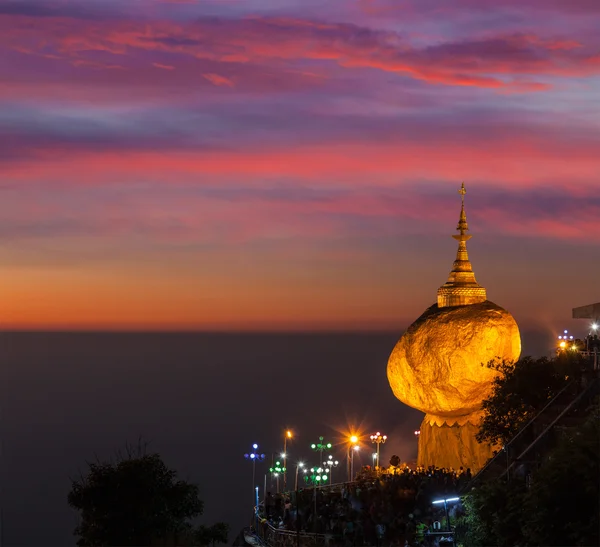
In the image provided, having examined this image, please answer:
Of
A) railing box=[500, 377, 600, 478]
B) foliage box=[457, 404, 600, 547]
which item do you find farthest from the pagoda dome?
foliage box=[457, 404, 600, 547]

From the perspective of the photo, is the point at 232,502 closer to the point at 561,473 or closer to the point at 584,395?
the point at 584,395

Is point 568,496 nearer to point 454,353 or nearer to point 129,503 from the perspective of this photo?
point 129,503

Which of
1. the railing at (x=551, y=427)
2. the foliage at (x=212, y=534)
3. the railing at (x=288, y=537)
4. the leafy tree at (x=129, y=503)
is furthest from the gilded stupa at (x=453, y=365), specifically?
the leafy tree at (x=129, y=503)

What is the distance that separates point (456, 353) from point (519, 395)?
6807mm

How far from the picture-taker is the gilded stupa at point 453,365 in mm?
46656

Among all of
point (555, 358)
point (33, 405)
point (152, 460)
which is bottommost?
point (152, 460)

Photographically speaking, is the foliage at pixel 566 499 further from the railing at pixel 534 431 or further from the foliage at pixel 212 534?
the foliage at pixel 212 534

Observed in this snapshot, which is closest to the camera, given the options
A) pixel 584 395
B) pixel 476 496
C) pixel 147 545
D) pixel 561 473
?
pixel 561 473

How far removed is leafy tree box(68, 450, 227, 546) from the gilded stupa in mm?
16210

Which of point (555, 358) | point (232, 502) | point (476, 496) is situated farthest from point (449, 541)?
point (232, 502)

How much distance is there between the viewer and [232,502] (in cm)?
9975

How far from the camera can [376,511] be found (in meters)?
32.3

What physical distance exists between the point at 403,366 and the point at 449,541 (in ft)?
59.4

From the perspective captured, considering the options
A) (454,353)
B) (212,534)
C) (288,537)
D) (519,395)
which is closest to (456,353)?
(454,353)
